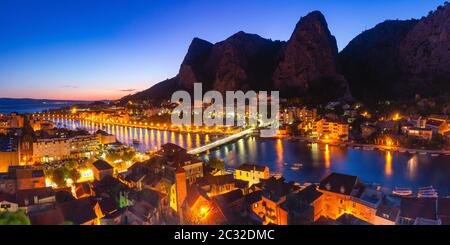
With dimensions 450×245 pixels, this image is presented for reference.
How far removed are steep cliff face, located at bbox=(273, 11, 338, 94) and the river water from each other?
12.7m

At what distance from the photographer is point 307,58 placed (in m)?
25.7

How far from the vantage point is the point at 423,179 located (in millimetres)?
7723

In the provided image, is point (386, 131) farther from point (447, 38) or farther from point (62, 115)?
point (62, 115)

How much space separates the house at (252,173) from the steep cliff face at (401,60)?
621 inches

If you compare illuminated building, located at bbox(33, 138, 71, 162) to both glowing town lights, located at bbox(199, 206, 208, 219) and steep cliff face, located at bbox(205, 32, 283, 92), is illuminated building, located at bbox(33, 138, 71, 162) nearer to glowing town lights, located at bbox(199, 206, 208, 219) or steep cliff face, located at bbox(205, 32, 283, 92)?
glowing town lights, located at bbox(199, 206, 208, 219)

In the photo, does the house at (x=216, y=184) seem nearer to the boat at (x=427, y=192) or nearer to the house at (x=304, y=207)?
the house at (x=304, y=207)

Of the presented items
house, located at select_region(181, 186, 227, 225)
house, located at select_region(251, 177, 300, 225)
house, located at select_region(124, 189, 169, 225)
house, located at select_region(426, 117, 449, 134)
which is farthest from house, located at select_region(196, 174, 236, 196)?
house, located at select_region(426, 117, 449, 134)

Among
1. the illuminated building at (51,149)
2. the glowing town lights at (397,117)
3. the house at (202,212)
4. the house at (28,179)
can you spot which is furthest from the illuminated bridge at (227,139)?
the house at (202,212)

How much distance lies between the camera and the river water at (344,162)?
7.86 meters

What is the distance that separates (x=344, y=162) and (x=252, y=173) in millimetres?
4336

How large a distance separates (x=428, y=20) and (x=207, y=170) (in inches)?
886

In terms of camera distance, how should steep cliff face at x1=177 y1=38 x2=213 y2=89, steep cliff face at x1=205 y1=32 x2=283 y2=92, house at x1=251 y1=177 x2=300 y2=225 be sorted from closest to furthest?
house at x1=251 y1=177 x2=300 y2=225 < steep cliff face at x1=205 y1=32 x2=283 y2=92 < steep cliff face at x1=177 y1=38 x2=213 y2=89

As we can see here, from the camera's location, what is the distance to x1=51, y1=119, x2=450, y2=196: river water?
7859 millimetres

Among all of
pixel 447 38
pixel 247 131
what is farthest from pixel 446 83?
pixel 247 131
